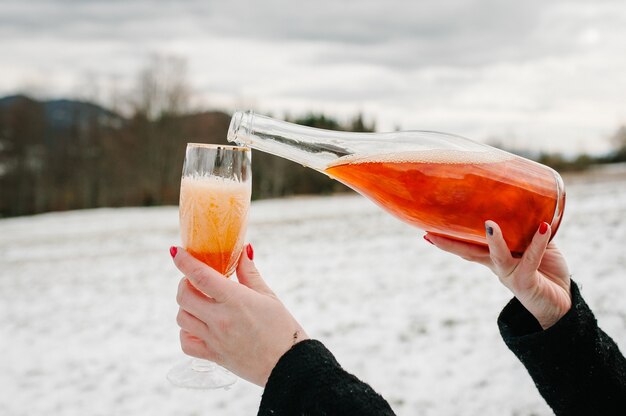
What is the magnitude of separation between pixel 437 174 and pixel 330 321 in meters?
3.91

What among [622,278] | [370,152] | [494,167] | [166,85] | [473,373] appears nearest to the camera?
[494,167]

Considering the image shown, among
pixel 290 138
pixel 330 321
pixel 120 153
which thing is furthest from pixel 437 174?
pixel 120 153

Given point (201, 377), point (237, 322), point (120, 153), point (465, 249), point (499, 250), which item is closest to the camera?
point (237, 322)

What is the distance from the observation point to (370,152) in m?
1.67

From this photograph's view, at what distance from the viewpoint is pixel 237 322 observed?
1329 mm

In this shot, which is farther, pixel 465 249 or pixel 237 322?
pixel 465 249

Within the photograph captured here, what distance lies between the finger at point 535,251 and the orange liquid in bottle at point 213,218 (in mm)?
839

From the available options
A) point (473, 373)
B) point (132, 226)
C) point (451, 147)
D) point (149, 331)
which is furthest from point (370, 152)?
point (132, 226)

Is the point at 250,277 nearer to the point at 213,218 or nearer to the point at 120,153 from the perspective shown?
the point at 213,218

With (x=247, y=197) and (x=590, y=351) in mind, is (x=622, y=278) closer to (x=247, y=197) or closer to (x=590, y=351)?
(x=590, y=351)

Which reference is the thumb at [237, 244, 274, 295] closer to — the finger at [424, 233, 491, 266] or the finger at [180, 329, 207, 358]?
the finger at [180, 329, 207, 358]

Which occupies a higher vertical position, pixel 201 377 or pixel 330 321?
pixel 201 377

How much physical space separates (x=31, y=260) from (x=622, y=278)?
36.0ft

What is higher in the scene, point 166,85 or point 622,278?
point 166,85
